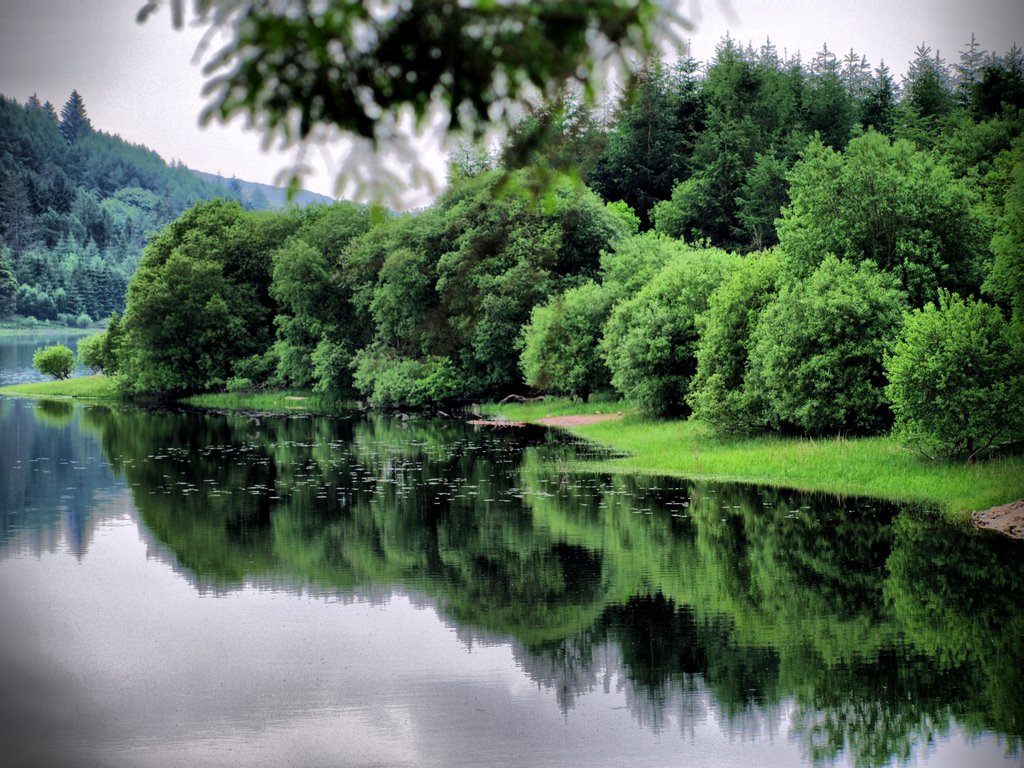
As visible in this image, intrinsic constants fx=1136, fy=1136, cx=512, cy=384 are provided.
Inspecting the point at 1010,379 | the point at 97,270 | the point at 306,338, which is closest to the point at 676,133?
the point at 306,338

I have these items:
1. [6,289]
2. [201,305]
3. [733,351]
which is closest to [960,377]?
[733,351]

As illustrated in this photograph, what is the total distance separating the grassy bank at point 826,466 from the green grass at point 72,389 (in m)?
48.1

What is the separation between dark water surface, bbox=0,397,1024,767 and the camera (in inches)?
522

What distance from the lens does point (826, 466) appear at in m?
30.8

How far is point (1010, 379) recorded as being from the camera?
27125mm

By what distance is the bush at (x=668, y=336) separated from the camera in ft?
144

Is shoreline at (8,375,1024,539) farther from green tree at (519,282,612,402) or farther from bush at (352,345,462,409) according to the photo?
bush at (352,345,462,409)

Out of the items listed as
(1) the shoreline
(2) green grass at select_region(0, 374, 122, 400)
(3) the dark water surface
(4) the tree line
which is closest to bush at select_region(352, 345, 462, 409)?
(4) the tree line

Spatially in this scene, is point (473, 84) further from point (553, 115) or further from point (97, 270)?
point (97, 270)

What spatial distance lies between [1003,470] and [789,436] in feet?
32.5

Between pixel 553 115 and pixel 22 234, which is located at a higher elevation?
pixel 22 234

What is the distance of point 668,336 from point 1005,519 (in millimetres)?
20683

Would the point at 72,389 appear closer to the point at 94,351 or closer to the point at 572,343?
the point at 94,351

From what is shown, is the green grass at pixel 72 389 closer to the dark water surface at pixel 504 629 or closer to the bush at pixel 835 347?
the dark water surface at pixel 504 629
